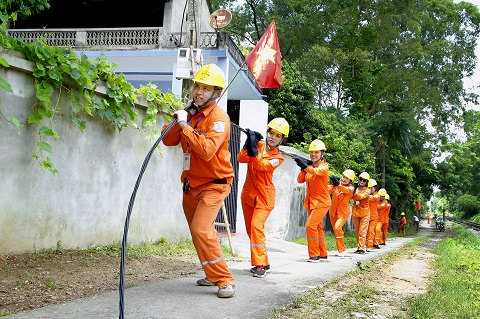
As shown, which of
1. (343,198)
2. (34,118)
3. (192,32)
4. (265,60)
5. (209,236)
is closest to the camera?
(209,236)

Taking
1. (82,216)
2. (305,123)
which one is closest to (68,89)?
(82,216)

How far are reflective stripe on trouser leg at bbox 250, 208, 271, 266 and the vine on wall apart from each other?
209 cm

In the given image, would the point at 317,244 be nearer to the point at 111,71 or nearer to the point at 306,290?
the point at 306,290

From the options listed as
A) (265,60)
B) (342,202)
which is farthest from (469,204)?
(265,60)

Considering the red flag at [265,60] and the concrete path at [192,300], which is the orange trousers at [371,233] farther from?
the concrete path at [192,300]

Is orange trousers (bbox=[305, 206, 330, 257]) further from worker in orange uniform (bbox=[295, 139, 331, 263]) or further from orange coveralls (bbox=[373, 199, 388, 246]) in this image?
orange coveralls (bbox=[373, 199, 388, 246])

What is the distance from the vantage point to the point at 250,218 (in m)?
7.45

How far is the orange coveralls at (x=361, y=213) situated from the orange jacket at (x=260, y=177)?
23.6ft

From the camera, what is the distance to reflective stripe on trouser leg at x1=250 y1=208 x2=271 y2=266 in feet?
22.1

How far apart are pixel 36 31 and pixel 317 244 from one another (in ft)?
41.3

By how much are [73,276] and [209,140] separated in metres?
2.01

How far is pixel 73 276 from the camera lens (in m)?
5.42

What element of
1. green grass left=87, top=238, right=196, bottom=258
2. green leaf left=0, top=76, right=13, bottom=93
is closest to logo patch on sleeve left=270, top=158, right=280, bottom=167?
green grass left=87, top=238, right=196, bottom=258

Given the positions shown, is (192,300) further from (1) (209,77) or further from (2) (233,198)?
(2) (233,198)
